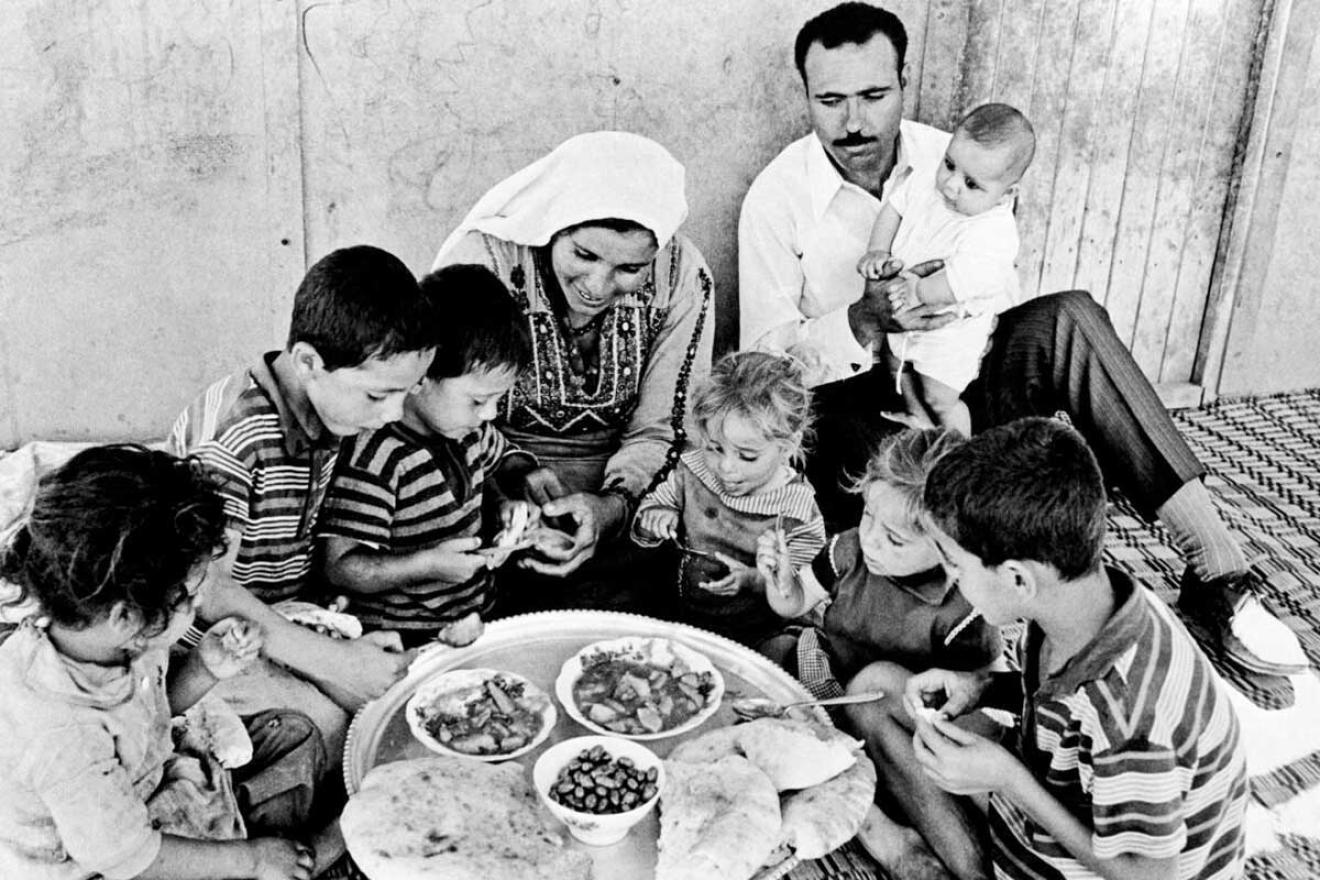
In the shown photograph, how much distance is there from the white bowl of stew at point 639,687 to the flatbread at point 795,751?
6.4 inches

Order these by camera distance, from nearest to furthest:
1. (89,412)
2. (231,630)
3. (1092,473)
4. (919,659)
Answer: (1092,473) → (231,630) → (919,659) → (89,412)

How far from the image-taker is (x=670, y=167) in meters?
3.23

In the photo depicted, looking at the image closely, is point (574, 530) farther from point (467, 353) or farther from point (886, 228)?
point (886, 228)

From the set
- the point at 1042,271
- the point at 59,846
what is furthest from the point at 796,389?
the point at 1042,271

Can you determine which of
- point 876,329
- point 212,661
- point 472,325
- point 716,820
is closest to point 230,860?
point 212,661

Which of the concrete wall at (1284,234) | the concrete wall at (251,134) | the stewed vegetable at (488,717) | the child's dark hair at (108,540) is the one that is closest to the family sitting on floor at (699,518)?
the child's dark hair at (108,540)

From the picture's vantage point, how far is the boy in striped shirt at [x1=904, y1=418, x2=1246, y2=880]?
1.90 meters

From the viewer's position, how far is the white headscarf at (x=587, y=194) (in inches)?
120

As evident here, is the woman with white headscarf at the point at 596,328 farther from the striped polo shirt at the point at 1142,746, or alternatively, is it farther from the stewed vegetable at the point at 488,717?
the striped polo shirt at the point at 1142,746

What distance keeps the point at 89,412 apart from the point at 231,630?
2036mm

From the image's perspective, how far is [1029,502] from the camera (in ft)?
6.35

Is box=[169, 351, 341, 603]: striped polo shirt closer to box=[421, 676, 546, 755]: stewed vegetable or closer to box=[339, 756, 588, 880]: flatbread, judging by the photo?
box=[421, 676, 546, 755]: stewed vegetable

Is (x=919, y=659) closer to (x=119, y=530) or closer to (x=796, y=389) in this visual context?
(x=796, y=389)

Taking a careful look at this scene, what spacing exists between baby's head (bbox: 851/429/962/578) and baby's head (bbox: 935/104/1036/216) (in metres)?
1.14
